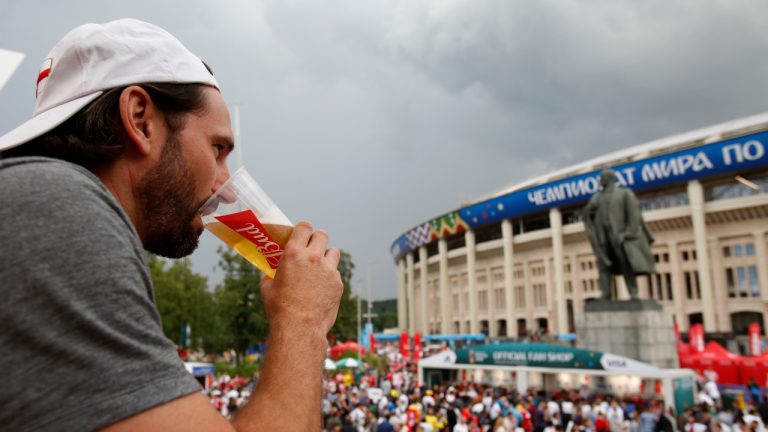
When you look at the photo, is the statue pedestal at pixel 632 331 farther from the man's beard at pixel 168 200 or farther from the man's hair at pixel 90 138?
the man's hair at pixel 90 138

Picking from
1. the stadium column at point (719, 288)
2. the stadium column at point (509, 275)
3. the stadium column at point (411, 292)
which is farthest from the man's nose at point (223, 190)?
the stadium column at point (411, 292)

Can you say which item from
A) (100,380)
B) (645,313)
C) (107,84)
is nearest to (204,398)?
(100,380)

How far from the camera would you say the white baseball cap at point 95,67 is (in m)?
0.98

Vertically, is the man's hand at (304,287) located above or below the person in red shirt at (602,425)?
above

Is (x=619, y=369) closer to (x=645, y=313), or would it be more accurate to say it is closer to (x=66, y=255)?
(x=645, y=313)

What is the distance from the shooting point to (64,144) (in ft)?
3.21

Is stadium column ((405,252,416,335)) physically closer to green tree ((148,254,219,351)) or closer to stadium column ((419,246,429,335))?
stadium column ((419,246,429,335))

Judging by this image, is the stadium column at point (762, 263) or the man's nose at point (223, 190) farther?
the stadium column at point (762, 263)

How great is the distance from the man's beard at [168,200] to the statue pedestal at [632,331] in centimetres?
1881

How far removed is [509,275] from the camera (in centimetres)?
5353

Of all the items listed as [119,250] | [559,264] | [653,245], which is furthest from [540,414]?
[559,264]

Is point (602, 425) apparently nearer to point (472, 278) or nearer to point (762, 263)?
point (762, 263)

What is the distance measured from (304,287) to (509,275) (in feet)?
177

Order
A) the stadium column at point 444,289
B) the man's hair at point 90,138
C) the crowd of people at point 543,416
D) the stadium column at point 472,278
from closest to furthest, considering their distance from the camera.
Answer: the man's hair at point 90,138
the crowd of people at point 543,416
the stadium column at point 472,278
the stadium column at point 444,289
